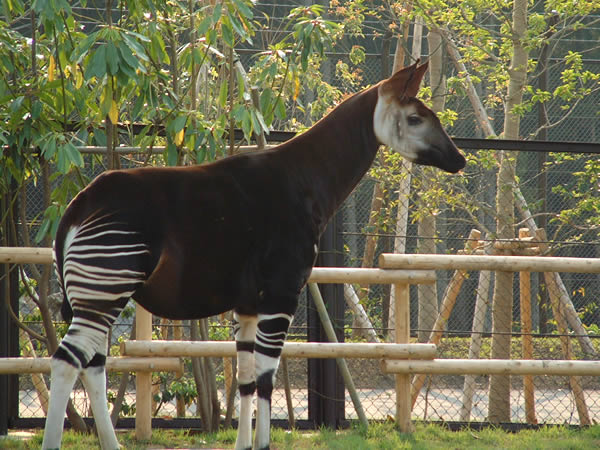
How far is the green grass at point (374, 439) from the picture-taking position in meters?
4.42

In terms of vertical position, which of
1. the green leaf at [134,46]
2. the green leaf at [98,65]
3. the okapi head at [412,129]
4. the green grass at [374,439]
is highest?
the green leaf at [134,46]

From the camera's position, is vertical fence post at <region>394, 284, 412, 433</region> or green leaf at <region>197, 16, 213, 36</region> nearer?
green leaf at <region>197, 16, 213, 36</region>

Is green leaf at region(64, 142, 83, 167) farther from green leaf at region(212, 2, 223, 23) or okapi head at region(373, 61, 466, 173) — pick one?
okapi head at region(373, 61, 466, 173)

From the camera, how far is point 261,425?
3430mm

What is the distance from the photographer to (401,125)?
11.7 feet

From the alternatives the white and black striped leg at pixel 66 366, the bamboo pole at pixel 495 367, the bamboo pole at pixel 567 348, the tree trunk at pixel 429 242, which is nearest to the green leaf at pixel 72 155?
the white and black striped leg at pixel 66 366

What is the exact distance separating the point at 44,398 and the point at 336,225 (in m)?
2.40

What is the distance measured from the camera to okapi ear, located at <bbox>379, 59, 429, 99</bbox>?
347cm

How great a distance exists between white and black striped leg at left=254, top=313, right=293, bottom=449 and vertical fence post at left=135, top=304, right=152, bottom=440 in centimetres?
145

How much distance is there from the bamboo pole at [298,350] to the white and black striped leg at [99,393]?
1355 millimetres

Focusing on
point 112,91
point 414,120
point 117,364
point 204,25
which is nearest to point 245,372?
point 117,364

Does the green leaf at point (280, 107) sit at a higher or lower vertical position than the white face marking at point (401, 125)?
higher

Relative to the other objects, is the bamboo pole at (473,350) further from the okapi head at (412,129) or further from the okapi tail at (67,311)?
the okapi tail at (67,311)

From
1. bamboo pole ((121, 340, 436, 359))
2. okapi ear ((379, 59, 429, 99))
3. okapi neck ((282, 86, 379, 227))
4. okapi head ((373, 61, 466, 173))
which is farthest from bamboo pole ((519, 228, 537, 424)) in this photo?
okapi ear ((379, 59, 429, 99))
